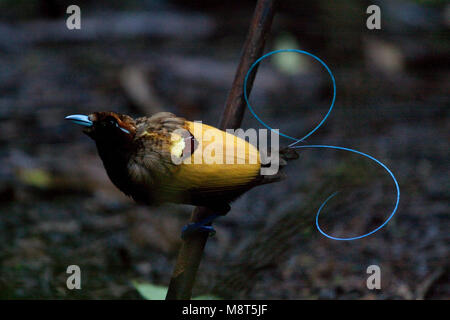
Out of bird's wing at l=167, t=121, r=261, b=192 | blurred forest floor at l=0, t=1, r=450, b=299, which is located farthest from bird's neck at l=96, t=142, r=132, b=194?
blurred forest floor at l=0, t=1, r=450, b=299

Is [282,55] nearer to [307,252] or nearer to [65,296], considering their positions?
[307,252]

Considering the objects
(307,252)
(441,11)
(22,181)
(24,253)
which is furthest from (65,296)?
(441,11)

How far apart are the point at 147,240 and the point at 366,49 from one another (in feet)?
14.7

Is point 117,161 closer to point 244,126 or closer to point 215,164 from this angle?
point 215,164

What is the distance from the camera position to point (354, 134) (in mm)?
4926

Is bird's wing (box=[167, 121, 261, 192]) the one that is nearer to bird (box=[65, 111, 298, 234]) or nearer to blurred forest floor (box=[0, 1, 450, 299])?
bird (box=[65, 111, 298, 234])

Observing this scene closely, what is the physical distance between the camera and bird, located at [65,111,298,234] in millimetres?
2037

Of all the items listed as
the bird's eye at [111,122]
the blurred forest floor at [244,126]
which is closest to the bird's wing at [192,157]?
the bird's eye at [111,122]

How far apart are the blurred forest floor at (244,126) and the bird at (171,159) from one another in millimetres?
697

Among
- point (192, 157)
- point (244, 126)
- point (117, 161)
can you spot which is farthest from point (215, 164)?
point (244, 126)

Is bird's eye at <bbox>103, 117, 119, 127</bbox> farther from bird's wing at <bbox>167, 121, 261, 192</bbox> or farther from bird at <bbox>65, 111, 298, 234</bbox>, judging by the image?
bird's wing at <bbox>167, 121, 261, 192</bbox>

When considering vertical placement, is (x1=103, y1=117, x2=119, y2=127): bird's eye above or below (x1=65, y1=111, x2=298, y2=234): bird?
above

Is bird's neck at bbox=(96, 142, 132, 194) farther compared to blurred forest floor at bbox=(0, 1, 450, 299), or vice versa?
blurred forest floor at bbox=(0, 1, 450, 299)

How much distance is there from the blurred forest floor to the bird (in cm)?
70
